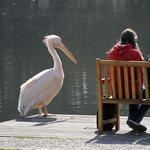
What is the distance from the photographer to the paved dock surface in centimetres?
415

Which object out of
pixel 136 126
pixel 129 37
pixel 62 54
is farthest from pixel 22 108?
pixel 62 54

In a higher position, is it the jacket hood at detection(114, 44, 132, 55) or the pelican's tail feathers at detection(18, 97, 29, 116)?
the jacket hood at detection(114, 44, 132, 55)

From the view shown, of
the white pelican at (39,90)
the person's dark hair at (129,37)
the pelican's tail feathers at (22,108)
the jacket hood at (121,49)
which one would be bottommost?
the pelican's tail feathers at (22,108)

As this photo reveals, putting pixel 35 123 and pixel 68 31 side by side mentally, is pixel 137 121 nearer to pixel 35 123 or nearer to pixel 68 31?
pixel 35 123

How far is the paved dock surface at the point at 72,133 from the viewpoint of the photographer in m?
4.15

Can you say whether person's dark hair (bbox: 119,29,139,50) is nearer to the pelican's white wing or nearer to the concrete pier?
the concrete pier

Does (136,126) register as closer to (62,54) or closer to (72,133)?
(72,133)

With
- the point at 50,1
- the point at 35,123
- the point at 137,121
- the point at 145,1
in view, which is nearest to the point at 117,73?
the point at 137,121

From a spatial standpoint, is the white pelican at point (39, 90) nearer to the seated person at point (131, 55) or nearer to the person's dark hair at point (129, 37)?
the seated person at point (131, 55)

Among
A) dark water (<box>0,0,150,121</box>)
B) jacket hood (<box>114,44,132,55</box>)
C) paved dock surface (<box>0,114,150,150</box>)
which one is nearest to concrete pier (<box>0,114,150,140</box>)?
paved dock surface (<box>0,114,150,150</box>)

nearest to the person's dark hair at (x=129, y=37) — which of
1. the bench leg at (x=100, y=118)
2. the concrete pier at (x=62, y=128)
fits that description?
the bench leg at (x=100, y=118)

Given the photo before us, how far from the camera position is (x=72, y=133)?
4.68m

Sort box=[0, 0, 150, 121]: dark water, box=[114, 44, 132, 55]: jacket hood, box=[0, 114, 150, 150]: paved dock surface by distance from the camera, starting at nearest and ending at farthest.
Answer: box=[0, 114, 150, 150]: paved dock surface → box=[114, 44, 132, 55]: jacket hood → box=[0, 0, 150, 121]: dark water

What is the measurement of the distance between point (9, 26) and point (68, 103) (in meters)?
22.0
